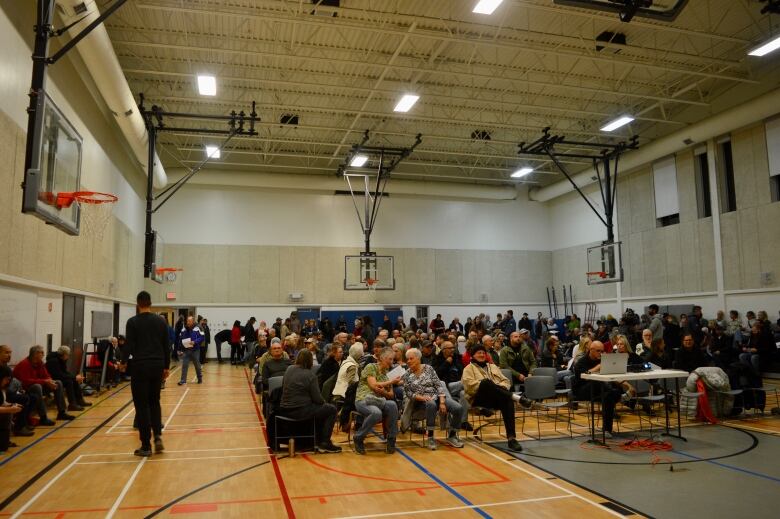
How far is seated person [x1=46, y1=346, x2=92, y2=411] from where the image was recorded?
8.72 meters

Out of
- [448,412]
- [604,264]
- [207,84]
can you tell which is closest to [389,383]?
[448,412]

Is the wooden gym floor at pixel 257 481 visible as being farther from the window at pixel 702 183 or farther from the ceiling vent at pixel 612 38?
the window at pixel 702 183

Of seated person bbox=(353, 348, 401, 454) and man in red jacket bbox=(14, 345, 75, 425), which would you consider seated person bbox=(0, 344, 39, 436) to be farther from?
seated person bbox=(353, 348, 401, 454)

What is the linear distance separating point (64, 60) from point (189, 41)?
2724 mm

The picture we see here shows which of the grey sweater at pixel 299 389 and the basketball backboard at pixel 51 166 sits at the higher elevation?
the basketball backboard at pixel 51 166

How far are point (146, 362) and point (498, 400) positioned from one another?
164 inches

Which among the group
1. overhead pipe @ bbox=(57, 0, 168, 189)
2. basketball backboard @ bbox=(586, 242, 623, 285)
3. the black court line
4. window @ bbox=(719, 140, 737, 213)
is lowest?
the black court line

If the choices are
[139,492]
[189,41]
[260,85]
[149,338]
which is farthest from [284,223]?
[139,492]

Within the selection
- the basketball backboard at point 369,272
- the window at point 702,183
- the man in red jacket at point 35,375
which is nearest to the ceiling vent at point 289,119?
the basketball backboard at point 369,272

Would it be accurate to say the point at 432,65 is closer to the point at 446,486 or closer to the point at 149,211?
the point at 149,211

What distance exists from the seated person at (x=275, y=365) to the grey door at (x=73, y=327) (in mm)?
4616

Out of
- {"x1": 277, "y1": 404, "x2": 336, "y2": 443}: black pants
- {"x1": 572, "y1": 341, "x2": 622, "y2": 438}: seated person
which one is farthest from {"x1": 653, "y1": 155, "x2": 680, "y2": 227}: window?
{"x1": 277, "y1": 404, "x2": 336, "y2": 443}: black pants

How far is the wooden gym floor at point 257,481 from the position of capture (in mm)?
4449

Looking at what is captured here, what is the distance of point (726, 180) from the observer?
16062 mm
